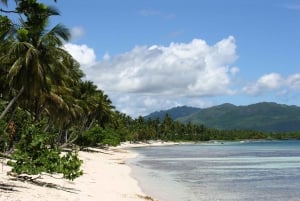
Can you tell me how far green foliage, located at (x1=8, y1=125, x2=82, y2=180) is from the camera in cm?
1939

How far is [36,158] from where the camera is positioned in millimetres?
19797

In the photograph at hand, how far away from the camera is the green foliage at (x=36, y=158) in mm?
19391

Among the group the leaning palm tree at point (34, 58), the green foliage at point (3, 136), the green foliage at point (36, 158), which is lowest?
the green foliage at point (36, 158)

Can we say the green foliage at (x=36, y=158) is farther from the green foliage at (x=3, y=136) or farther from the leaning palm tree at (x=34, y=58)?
the green foliage at (x=3, y=136)

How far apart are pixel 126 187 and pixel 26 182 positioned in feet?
27.6

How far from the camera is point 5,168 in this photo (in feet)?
77.5

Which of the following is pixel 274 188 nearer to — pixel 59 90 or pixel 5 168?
pixel 5 168

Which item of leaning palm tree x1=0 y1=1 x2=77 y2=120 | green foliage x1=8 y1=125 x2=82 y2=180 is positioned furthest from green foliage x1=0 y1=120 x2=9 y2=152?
green foliage x1=8 y1=125 x2=82 y2=180

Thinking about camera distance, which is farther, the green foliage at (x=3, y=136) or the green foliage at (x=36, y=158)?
the green foliage at (x=3, y=136)

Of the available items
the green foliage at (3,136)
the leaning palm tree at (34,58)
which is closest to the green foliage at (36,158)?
the leaning palm tree at (34,58)

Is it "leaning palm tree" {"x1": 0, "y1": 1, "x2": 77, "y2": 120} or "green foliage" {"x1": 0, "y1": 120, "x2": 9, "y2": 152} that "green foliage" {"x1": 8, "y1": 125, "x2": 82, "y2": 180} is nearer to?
"leaning palm tree" {"x1": 0, "y1": 1, "x2": 77, "y2": 120}

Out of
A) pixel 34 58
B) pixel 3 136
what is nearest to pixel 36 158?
pixel 34 58

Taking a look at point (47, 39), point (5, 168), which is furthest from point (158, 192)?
point (47, 39)

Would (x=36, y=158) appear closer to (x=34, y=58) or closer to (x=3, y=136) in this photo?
(x=34, y=58)
